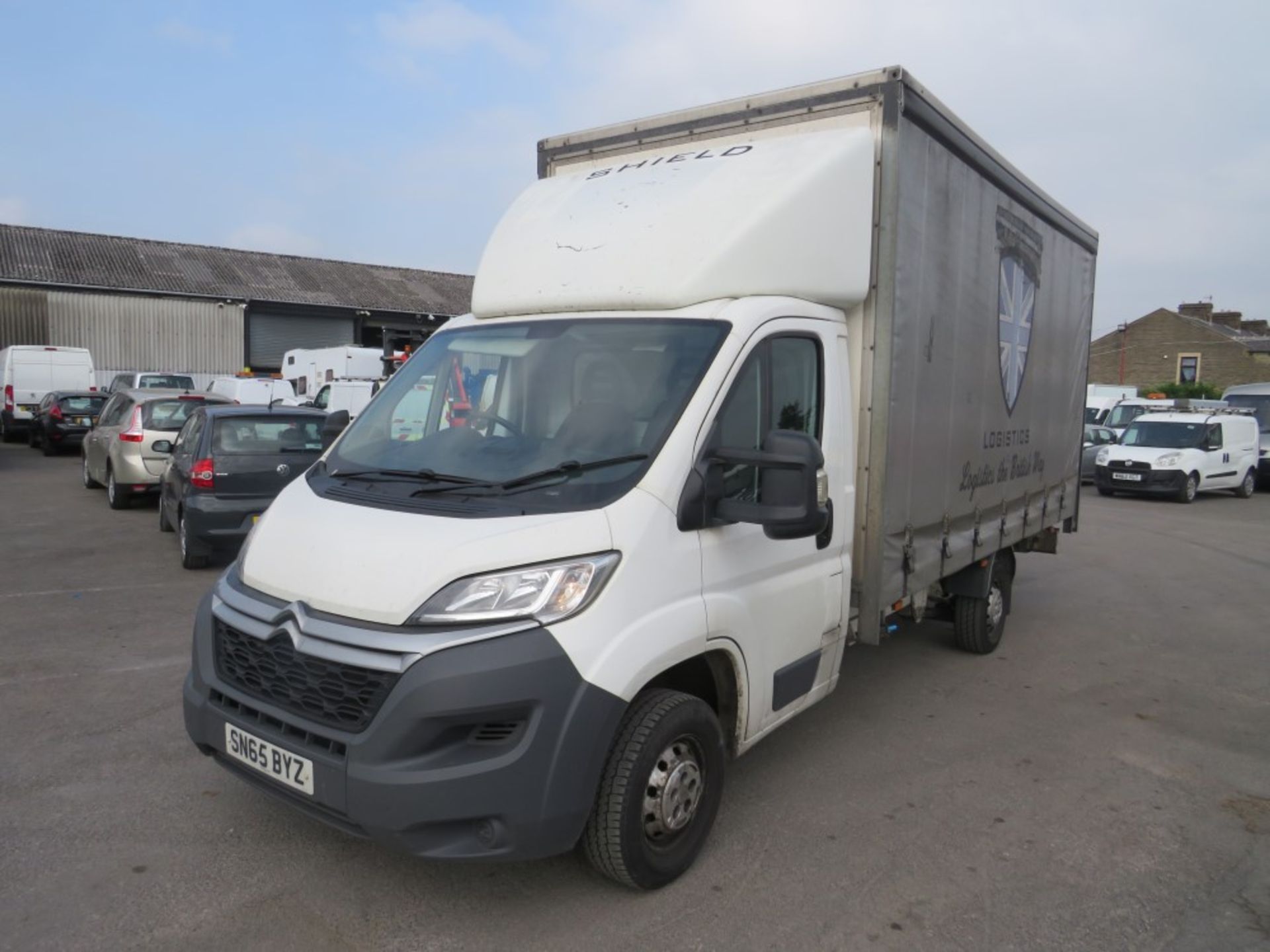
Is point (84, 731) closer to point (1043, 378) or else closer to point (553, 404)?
point (553, 404)

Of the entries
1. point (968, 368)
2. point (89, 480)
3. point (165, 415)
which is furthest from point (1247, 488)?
point (89, 480)

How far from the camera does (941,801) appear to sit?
14.1ft

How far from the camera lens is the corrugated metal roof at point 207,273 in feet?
111

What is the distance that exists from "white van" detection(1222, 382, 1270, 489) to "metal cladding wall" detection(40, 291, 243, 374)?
33.4m

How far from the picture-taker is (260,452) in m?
8.98

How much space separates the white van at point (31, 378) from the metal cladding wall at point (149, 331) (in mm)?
9155

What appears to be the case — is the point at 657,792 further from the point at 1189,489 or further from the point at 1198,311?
the point at 1198,311

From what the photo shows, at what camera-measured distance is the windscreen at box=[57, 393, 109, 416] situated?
20750mm

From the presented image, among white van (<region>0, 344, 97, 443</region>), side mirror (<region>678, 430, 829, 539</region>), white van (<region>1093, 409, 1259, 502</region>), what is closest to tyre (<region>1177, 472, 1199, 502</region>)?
white van (<region>1093, 409, 1259, 502</region>)

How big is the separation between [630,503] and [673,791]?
1.10 metres

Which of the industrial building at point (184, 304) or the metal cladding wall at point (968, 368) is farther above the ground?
the industrial building at point (184, 304)

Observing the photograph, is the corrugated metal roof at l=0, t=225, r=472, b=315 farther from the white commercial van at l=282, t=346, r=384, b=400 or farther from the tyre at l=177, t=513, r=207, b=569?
the tyre at l=177, t=513, r=207, b=569

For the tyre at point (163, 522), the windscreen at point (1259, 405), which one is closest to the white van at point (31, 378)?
the tyre at point (163, 522)

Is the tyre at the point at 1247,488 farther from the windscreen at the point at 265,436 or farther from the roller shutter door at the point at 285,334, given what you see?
the roller shutter door at the point at 285,334
